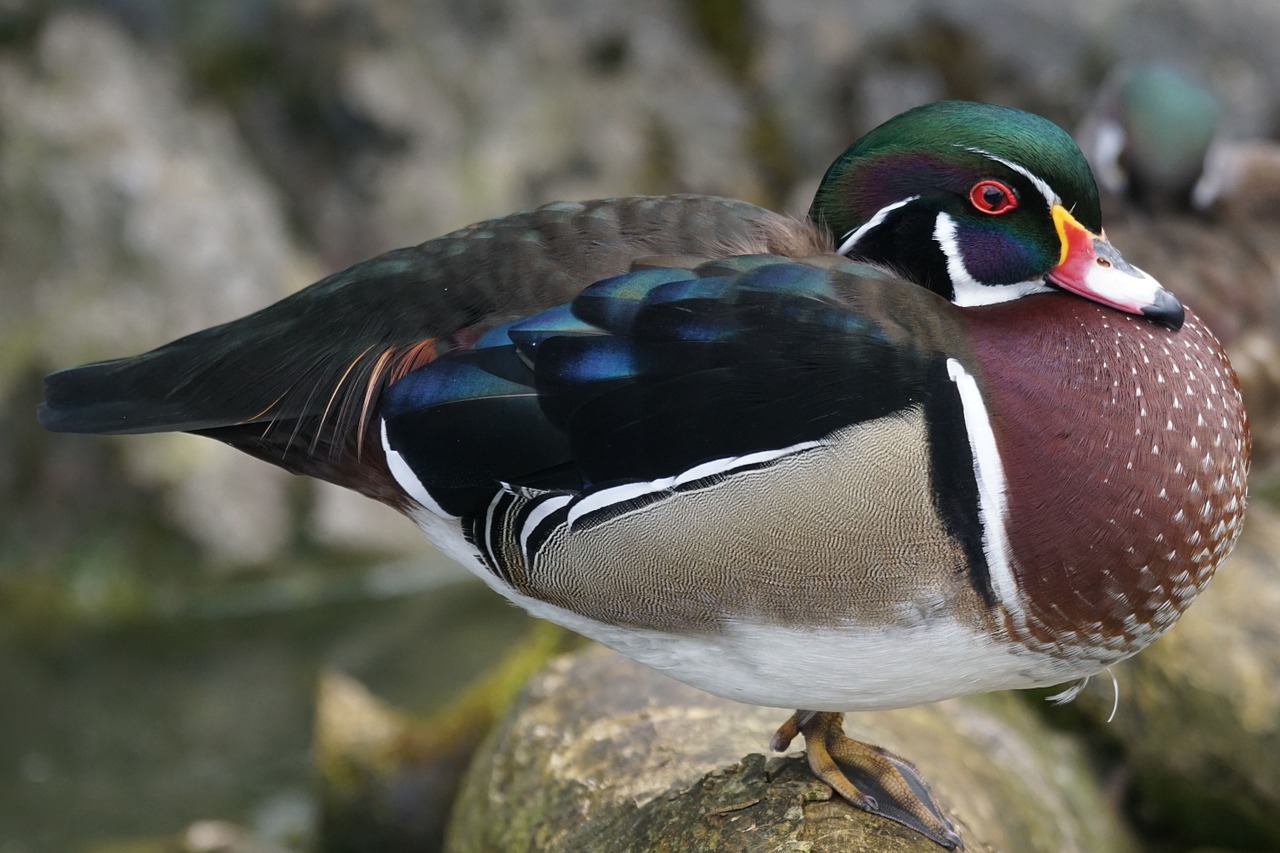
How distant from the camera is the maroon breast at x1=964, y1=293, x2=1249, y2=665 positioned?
1828 millimetres

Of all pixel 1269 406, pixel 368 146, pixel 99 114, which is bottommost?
pixel 1269 406

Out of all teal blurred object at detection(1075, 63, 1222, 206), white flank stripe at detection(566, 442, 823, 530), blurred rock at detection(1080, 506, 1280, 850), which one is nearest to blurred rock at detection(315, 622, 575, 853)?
blurred rock at detection(1080, 506, 1280, 850)

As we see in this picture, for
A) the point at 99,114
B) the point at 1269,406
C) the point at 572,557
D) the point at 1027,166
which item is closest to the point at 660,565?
the point at 572,557

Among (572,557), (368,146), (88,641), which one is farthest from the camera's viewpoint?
(368,146)

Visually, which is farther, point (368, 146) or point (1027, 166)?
point (368, 146)

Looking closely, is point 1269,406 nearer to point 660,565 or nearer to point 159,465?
point 660,565

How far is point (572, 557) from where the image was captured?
6.49 feet

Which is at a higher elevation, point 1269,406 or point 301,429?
point 301,429

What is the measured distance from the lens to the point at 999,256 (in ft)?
6.30

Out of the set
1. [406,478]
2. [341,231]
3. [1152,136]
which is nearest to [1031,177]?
[406,478]

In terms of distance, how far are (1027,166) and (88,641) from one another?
14.2 feet

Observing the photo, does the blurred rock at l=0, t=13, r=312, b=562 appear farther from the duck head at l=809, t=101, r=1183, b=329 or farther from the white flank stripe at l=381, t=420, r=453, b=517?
the duck head at l=809, t=101, r=1183, b=329

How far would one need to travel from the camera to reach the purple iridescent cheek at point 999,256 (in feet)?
6.26

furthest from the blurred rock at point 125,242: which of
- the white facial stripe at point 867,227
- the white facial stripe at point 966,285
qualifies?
the white facial stripe at point 966,285
